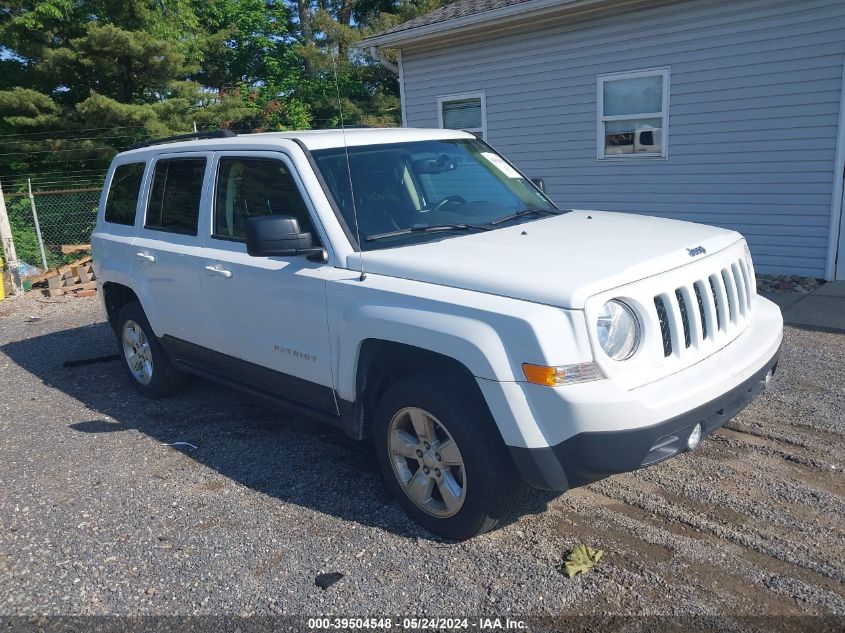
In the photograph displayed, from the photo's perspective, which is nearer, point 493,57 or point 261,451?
point 261,451

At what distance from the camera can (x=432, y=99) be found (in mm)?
12594

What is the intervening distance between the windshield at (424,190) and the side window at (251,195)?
0.22m

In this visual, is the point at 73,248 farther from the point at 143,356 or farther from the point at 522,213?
the point at 522,213

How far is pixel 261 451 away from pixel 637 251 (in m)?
2.72

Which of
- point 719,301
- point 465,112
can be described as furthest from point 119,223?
point 465,112

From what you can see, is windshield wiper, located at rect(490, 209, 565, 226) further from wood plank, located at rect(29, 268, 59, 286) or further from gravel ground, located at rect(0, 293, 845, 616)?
wood plank, located at rect(29, 268, 59, 286)

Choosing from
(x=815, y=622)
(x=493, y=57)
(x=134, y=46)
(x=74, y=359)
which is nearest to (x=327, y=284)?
(x=815, y=622)

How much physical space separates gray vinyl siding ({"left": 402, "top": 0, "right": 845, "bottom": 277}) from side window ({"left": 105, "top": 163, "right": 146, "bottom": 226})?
672 cm

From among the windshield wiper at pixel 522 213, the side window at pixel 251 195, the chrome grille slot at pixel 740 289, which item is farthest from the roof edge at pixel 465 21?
the chrome grille slot at pixel 740 289

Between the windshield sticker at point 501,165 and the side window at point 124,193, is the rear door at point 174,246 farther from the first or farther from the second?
the windshield sticker at point 501,165

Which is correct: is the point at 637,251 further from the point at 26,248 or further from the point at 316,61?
the point at 316,61

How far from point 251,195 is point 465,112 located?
831 cm

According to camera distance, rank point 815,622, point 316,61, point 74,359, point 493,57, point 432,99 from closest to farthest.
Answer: point 815,622 < point 74,359 < point 493,57 < point 432,99 < point 316,61

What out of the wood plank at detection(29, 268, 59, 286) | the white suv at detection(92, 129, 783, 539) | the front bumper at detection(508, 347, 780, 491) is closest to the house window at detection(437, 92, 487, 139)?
the wood plank at detection(29, 268, 59, 286)
